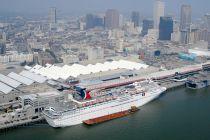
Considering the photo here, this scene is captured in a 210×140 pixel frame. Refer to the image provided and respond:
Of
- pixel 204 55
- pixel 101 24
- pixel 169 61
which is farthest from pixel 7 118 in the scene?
Answer: pixel 101 24

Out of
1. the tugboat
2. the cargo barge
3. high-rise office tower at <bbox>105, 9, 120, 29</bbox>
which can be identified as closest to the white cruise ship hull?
the cargo barge

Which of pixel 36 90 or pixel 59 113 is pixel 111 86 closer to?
pixel 36 90

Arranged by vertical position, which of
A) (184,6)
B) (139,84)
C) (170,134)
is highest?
(184,6)

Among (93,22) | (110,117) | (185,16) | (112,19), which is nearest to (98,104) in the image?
(110,117)

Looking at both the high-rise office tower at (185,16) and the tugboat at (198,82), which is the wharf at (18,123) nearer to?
the tugboat at (198,82)

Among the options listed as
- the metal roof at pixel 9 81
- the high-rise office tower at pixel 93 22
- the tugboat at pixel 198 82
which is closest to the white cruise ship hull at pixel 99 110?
the tugboat at pixel 198 82

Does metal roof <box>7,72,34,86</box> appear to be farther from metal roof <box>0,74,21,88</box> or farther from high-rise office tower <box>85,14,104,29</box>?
high-rise office tower <box>85,14,104,29</box>
